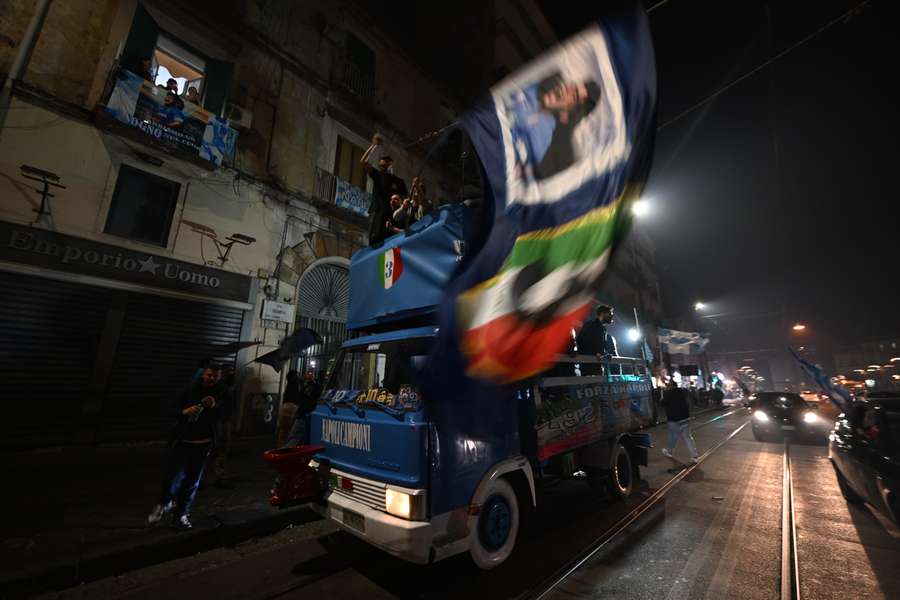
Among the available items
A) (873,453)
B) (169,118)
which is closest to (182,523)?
(873,453)

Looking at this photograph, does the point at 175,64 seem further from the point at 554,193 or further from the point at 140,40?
the point at 554,193

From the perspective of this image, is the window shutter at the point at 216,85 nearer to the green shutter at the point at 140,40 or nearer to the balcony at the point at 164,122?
the balcony at the point at 164,122

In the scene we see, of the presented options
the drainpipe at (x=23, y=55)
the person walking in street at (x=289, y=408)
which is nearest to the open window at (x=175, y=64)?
the drainpipe at (x=23, y=55)

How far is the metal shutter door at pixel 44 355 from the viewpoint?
6.84 metres

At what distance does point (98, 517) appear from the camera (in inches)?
176

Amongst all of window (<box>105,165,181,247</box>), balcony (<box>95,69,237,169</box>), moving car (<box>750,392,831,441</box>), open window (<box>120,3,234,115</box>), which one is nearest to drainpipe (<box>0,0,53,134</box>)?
balcony (<box>95,69,237,169</box>)

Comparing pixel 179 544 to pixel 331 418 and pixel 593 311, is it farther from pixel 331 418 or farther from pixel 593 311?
pixel 593 311

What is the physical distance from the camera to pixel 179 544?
13.3ft

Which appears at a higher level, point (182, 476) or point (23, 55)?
point (23, 55)

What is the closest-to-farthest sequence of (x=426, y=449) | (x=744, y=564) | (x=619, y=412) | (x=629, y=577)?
(x=426, y=449), (x=629, y=577), (x=744, y=564), (x=619, y=412)

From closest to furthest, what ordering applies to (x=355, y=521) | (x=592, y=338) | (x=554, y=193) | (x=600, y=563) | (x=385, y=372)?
(x=355, y=521), (x=554, y=193), (x=600, y=563), (x=385, y=372), (x=592, y=338)

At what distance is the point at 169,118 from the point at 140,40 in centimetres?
206

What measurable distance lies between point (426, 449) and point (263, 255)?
378 inches

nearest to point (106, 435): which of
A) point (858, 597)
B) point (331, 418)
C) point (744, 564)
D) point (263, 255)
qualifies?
point (263, 255)
